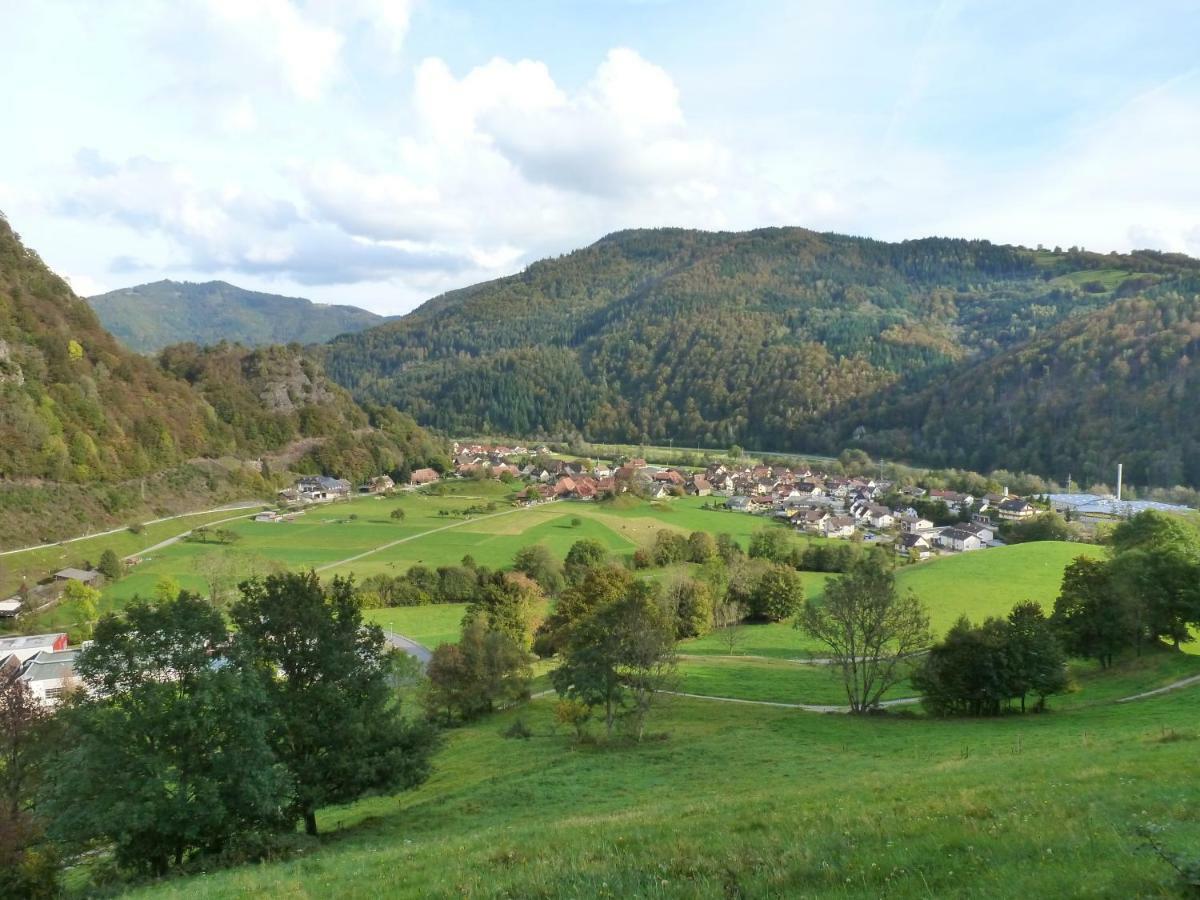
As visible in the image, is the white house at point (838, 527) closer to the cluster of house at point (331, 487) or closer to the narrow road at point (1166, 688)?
the narrow road at point (1166, 688)

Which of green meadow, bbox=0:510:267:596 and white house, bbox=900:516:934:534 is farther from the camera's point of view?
white house, bbox=900:516:934:534

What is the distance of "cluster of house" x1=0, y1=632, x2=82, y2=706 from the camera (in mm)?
36938

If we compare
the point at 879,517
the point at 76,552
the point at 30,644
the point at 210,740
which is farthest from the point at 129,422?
the point at 879,517

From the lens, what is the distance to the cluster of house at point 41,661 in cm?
3694

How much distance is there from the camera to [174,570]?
206ft

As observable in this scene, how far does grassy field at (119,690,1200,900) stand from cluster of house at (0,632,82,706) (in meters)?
24.2

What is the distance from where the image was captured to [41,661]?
133 feet

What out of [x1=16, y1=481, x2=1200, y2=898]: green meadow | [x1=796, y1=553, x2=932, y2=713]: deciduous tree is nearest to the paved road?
[x1=16, y1=481, x2=1200, y2=898]: green meadow

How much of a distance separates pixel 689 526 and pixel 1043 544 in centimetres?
3664

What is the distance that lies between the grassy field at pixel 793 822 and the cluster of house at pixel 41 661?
24199 millimetres

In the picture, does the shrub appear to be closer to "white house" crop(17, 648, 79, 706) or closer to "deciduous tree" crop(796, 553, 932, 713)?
"deciduous tree" crop(796, 553, 932, 713)

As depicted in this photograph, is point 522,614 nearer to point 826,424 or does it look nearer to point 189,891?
point 189,891

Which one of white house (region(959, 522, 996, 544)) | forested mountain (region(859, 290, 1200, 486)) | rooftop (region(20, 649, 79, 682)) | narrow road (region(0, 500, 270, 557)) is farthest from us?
forested mountain (region(859, 290, 1200, 486))

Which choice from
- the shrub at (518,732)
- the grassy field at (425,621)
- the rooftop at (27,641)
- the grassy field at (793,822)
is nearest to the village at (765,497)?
the rooftop at (27,641)
